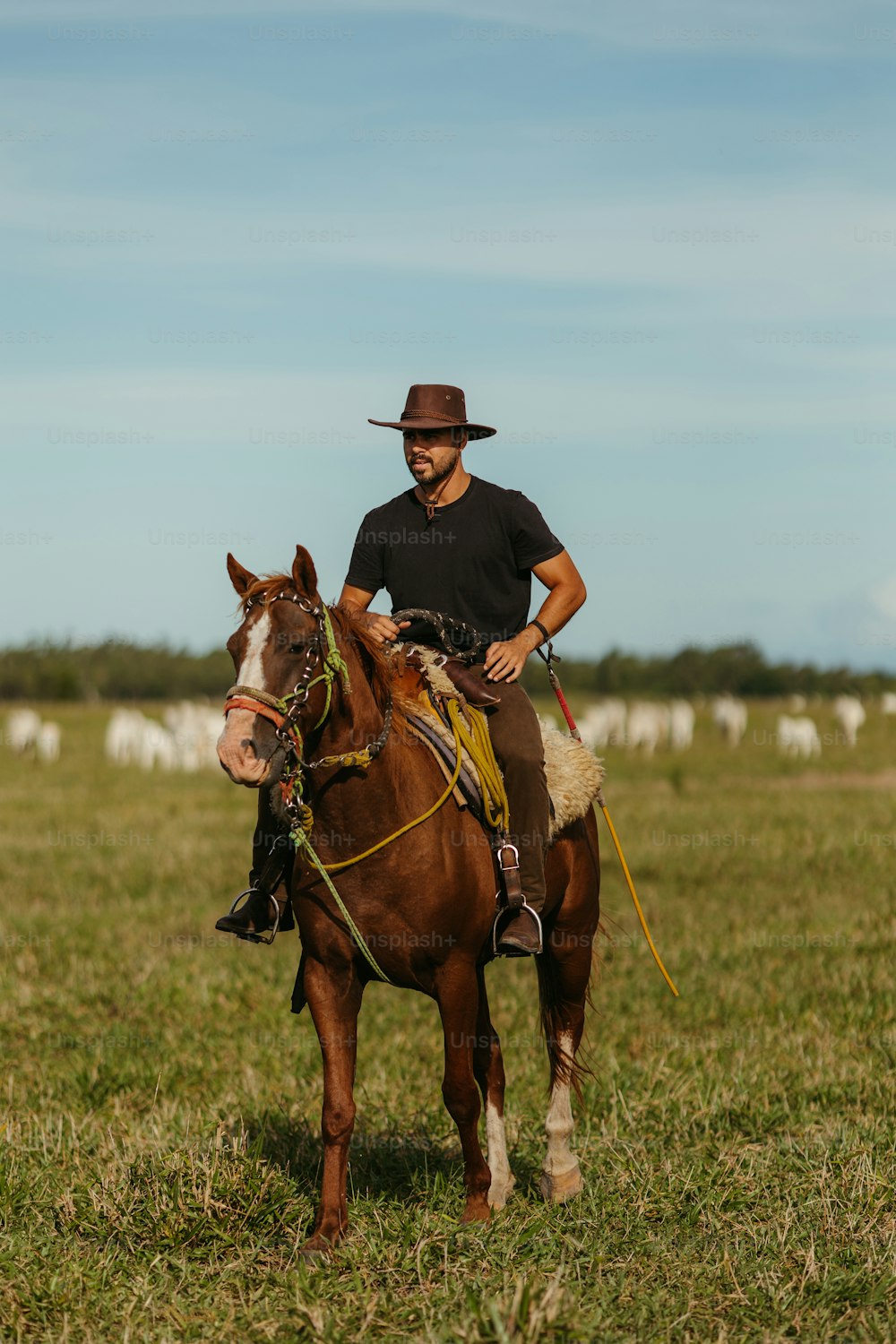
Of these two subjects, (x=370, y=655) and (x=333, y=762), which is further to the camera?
(x=370, y=655)

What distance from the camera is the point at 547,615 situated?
654cm

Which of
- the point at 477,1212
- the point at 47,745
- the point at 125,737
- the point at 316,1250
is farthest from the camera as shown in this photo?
the point at 125,737

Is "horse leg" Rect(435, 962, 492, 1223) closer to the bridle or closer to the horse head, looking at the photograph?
the bridle

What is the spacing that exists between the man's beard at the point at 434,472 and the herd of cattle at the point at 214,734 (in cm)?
3202

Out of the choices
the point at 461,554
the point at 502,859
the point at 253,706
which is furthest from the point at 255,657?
the point at 502,859

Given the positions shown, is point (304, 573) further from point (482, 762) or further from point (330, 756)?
point (482, 762)

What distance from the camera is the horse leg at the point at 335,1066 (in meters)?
5.87

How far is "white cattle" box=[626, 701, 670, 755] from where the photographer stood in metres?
44.6

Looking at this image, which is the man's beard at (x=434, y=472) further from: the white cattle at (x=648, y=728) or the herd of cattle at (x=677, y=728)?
the white cattle at (x=648, y=728)

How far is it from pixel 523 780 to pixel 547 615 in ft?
2.45

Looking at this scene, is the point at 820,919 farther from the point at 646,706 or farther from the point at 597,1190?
the point at 646,706

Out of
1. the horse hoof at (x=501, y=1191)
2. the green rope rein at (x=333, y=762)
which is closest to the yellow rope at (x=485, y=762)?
the green rope rein at (x=333, y=762)

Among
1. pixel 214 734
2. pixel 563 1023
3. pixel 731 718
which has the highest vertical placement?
pixel 563 1023

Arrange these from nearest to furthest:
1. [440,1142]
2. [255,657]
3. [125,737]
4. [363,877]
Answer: [255,657]
[363,877]
[440,1142]
[125,737]
